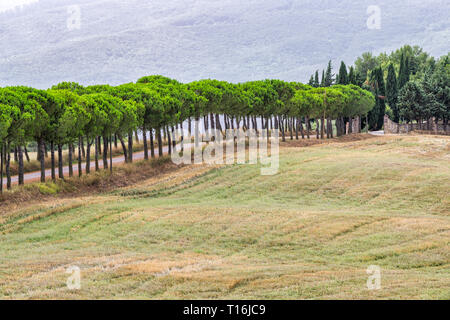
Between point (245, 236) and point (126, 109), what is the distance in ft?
108

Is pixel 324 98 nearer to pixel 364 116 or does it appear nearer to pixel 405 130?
pixel 405 130

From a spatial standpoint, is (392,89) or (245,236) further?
(392,89)

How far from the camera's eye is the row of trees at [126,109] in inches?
1925

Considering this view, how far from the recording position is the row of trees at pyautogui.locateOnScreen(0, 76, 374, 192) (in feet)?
160

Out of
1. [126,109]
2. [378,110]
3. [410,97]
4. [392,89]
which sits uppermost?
[392,89]

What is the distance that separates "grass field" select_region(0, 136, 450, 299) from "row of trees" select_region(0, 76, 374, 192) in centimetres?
681

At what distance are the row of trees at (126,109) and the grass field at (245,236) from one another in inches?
268

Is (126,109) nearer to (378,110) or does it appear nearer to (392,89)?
(378,110)

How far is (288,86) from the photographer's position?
100562 mm

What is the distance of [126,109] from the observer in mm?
61875
